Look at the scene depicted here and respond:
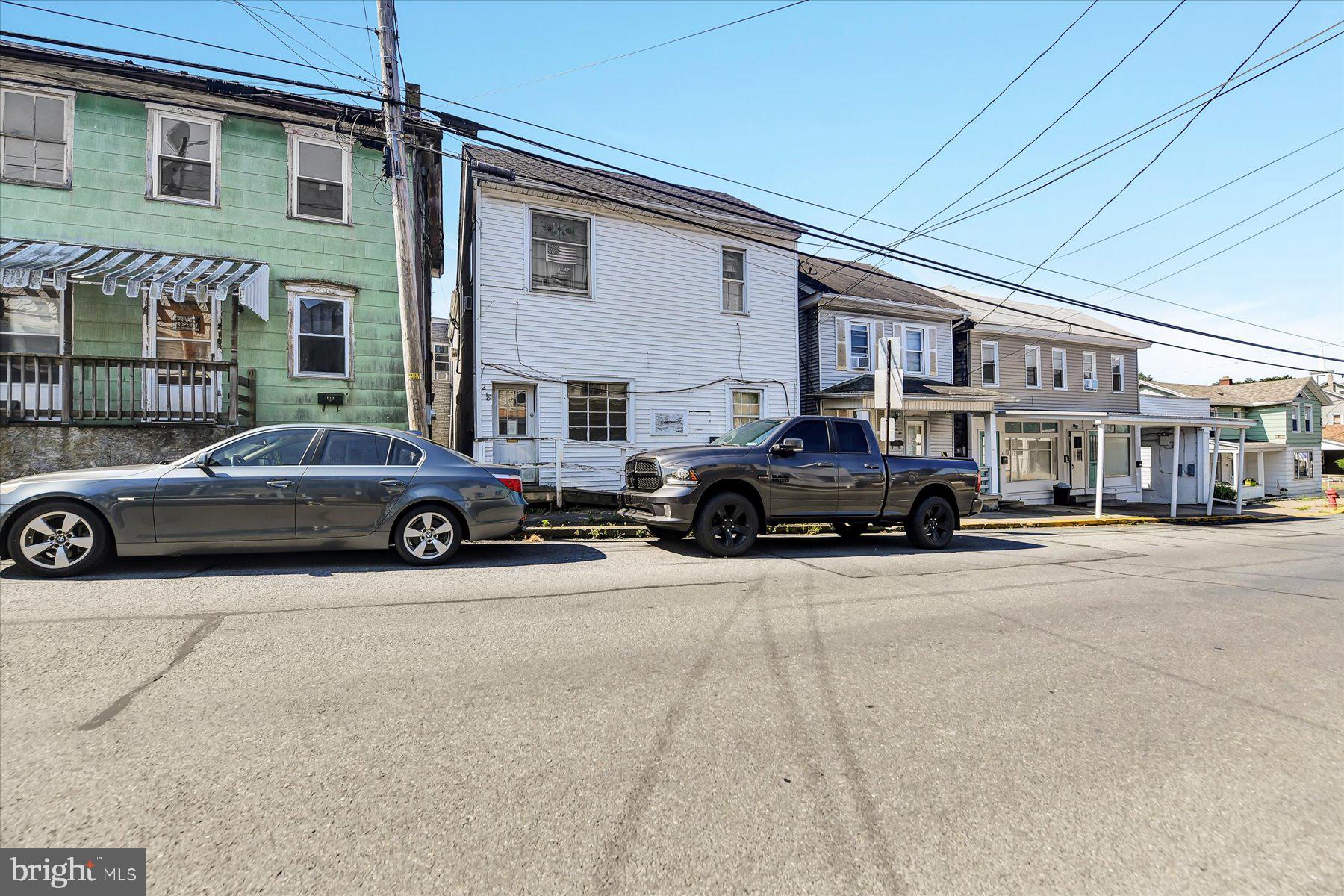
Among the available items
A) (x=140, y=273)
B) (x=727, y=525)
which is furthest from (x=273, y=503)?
(x=140, y=273)

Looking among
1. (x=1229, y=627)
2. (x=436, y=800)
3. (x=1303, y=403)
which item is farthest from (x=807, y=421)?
(x=1303, y=403)

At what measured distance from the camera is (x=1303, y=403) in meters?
34.6

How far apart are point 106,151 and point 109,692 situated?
43.0 feet

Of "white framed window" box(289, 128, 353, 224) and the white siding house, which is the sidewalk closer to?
the white siding house

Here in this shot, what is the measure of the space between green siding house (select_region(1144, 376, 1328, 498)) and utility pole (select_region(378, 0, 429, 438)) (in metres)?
35.9

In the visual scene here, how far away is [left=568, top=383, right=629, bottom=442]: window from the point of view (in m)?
15.3

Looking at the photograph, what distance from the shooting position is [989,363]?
23.6 meters

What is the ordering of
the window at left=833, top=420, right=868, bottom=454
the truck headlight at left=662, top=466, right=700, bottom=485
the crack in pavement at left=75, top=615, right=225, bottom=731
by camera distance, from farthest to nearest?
the window at left=833, top=420, right=868, bottom=454 < the truck headlight at left=662, top=466, right=700, bottom=485 < the crack in pavement at left=75, top=615, right=225, bottom=731

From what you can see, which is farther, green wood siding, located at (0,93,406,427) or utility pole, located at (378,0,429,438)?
green wood siding, located at (0,93,406,427)

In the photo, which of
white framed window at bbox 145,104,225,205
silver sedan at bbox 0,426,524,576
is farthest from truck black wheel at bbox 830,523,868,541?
white framed window at bbox 145,104,225,205

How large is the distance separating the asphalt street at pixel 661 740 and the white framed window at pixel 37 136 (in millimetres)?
9635

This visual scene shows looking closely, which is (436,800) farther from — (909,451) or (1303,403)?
(1303,403)

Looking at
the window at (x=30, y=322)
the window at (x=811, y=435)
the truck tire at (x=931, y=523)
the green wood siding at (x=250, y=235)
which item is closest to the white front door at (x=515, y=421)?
the green wood siding at (x=250, y=235)

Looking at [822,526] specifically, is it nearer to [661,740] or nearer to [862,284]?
[661,740]
